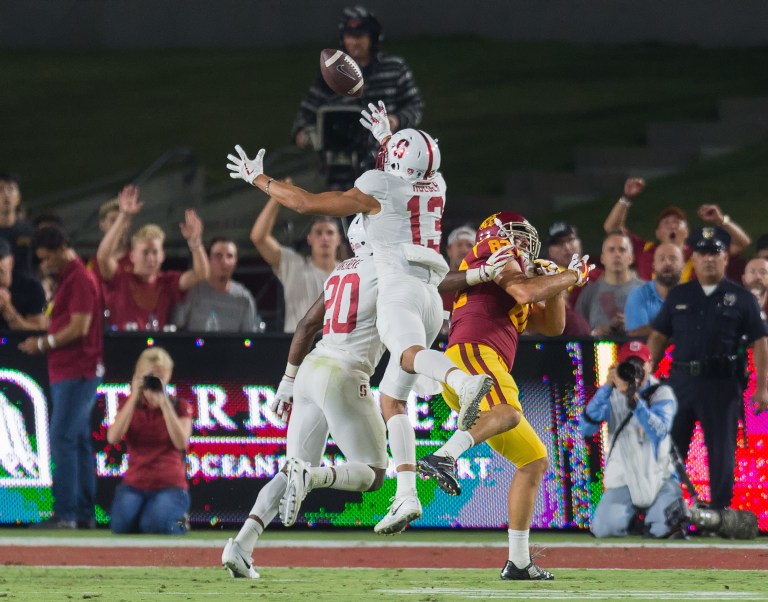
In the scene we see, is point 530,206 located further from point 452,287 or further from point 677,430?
point 452,287

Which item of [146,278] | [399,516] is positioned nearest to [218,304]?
[146,278]

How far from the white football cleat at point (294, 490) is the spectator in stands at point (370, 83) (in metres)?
4.56

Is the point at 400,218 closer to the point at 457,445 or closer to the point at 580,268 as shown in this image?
the point at 580,268

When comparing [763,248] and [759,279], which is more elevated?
[763,248]

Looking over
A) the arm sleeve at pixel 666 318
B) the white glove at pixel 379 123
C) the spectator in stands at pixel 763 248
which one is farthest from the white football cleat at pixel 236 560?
the spectator in stands at pixel 763 248

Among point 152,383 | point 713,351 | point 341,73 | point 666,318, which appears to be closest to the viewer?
point 341,73

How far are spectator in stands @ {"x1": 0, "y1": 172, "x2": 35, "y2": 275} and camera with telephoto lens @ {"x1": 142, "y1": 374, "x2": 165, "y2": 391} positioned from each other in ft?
6.70

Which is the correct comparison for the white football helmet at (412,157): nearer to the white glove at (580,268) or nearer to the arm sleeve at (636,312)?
the white glove at (580,268)

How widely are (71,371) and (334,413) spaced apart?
11.9 feet

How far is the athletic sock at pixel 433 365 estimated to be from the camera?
7664 millimetres

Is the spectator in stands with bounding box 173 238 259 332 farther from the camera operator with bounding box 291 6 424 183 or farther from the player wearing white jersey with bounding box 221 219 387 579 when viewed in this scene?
the player wearing white jersey with bounding box 221 219 387 579

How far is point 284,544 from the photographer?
10.5 m

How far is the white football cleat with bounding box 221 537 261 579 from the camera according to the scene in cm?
788

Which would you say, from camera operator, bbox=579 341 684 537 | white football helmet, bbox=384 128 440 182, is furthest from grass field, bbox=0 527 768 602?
white football helmet, bbox=384 128 440 182
